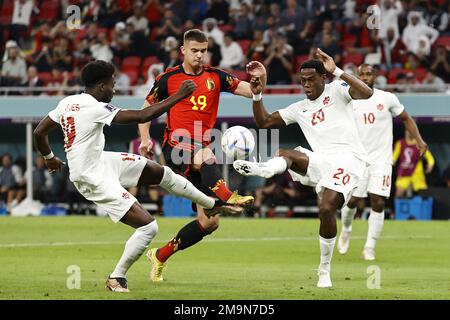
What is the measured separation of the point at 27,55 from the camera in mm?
30578

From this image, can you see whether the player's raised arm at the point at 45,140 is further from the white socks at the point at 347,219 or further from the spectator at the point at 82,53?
the spectator at the point at 82,53

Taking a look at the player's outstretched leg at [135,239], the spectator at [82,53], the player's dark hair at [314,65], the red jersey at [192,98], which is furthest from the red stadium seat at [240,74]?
the player's outstretched leg at [135,239]

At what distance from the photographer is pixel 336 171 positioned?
12.1 m

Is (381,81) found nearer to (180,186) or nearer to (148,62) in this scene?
(148,62)

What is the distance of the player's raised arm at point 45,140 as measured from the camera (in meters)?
11.5

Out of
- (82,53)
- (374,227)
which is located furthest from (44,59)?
(374,227)

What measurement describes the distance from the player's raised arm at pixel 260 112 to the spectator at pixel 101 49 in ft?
55.0

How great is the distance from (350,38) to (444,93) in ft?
9.33

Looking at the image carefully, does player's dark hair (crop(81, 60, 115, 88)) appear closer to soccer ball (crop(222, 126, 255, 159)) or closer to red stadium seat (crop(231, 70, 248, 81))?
soccer ball (crop(222, 126, 255, 159))

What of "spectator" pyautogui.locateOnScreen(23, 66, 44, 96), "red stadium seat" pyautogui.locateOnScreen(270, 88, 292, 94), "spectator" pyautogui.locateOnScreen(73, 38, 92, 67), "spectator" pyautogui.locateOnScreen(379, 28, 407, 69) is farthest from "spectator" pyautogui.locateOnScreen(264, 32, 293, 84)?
"spectator" pyautogui.locateOnScreen(23, 66, 44, 96)

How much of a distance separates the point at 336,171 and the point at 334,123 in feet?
2.07

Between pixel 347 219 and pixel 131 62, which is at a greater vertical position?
pixel 131 62

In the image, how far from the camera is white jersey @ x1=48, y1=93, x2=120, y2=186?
1105 centimetres

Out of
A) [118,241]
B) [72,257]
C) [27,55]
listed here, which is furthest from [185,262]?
[27,55]
